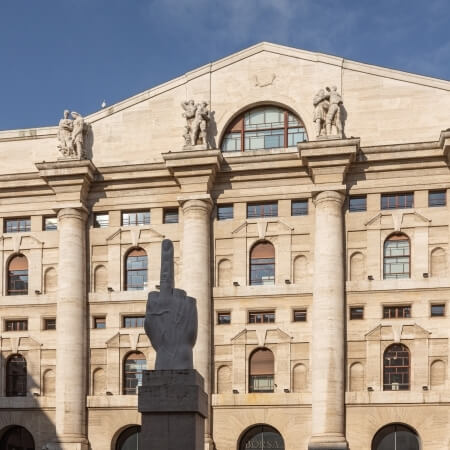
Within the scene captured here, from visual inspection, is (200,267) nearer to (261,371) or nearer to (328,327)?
(261,371)

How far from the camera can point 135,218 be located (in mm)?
48469

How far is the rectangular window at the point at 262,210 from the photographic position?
46938 millimetres

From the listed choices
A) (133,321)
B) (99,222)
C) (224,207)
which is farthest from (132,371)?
(224,207)

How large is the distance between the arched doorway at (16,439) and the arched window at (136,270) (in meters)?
8.44

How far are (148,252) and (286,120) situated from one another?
9.10m

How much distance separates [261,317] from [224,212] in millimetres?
5377

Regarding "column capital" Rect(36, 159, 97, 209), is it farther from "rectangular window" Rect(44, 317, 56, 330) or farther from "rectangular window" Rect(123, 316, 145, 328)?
"rectangular window" Rect(123, 316, 145, 328)

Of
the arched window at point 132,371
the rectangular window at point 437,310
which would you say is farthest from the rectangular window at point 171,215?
the rectangular window at point 437,310

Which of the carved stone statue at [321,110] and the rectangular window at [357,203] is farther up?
the carved stone statue at [321,110]

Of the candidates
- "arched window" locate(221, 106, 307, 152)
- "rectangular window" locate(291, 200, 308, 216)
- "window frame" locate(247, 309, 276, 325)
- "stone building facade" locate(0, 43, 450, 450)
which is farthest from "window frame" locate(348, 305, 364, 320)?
"arched window" locate(221, 106, 307, 152)

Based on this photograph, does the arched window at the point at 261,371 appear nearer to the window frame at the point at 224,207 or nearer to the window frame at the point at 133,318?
the window frame at the point at 133,318

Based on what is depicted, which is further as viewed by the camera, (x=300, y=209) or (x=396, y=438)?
(x=300, y=209)

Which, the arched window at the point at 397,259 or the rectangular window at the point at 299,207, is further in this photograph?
the rectangular window at the point at 299,207

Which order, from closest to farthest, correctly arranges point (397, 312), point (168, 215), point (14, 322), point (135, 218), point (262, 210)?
point (397, 312) → point (262, 210) → point (168, 215) → point (135, 218) → point (14, 322)
